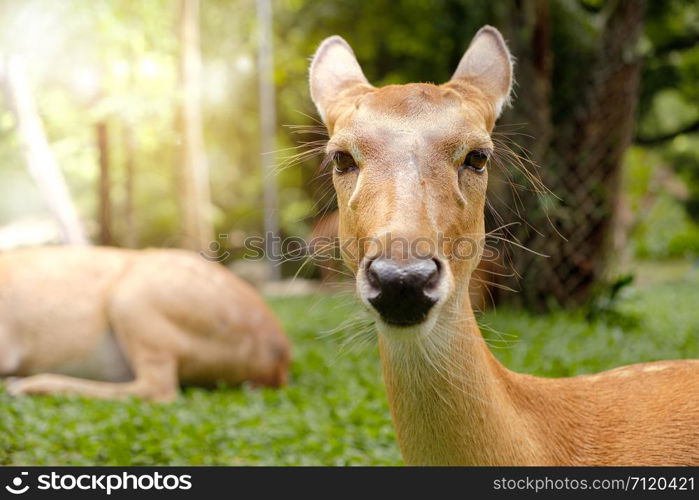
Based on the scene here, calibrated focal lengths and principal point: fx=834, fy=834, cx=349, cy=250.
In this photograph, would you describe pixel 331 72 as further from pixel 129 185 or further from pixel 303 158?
pixel 129 185

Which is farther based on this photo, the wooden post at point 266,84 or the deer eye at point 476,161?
the wooden post at point 266,84

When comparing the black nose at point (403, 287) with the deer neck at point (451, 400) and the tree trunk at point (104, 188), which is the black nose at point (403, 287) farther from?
the tree trunk at point (104, 188)

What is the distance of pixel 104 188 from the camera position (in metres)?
6.98

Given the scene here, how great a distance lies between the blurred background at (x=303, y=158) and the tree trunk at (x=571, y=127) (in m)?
0.01

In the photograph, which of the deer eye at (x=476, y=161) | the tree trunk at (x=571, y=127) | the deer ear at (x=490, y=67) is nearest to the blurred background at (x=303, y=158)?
the tree trunk at (x=571, y=127)

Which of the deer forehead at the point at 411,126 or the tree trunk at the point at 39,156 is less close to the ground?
the deer forehead at the point at 411,126

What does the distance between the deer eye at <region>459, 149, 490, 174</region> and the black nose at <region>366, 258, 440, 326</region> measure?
0.34 m

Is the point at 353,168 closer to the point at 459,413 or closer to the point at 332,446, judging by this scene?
the point at 459,413

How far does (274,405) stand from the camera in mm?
4180

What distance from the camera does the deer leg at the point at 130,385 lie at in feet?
13.9

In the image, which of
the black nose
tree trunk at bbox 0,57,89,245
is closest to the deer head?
the black nose

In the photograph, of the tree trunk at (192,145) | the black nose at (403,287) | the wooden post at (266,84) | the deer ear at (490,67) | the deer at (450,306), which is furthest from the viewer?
the wooden post at (266,84)

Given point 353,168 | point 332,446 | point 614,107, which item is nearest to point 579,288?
point 614,107
